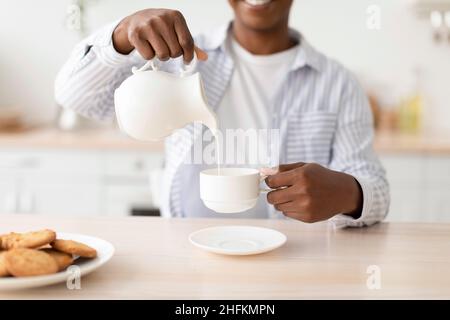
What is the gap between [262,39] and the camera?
1543 mm

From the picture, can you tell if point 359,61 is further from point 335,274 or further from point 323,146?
point 335,274

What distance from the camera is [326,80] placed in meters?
1.51

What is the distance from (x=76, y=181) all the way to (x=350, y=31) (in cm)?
138

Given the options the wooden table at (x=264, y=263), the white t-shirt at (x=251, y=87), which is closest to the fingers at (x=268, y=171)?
the wooden table at (x=264, y=263)

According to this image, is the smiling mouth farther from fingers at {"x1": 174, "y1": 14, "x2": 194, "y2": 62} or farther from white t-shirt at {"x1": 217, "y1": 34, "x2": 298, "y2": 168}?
fingers at {"x1": 174, "y1": 14, "x2": 194, "y2": 62}

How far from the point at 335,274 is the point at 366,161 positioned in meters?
0.55

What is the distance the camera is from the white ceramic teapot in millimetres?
923

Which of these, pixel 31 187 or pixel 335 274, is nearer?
pixel 335 274

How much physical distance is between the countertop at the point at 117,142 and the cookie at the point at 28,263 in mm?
1558

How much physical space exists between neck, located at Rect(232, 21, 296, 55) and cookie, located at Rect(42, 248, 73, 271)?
0.86m

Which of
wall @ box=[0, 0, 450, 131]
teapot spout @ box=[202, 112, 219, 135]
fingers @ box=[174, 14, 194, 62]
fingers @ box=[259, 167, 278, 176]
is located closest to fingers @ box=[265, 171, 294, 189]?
fingers @ box=[259, 167, 278, 176]

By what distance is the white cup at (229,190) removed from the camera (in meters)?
0.92
